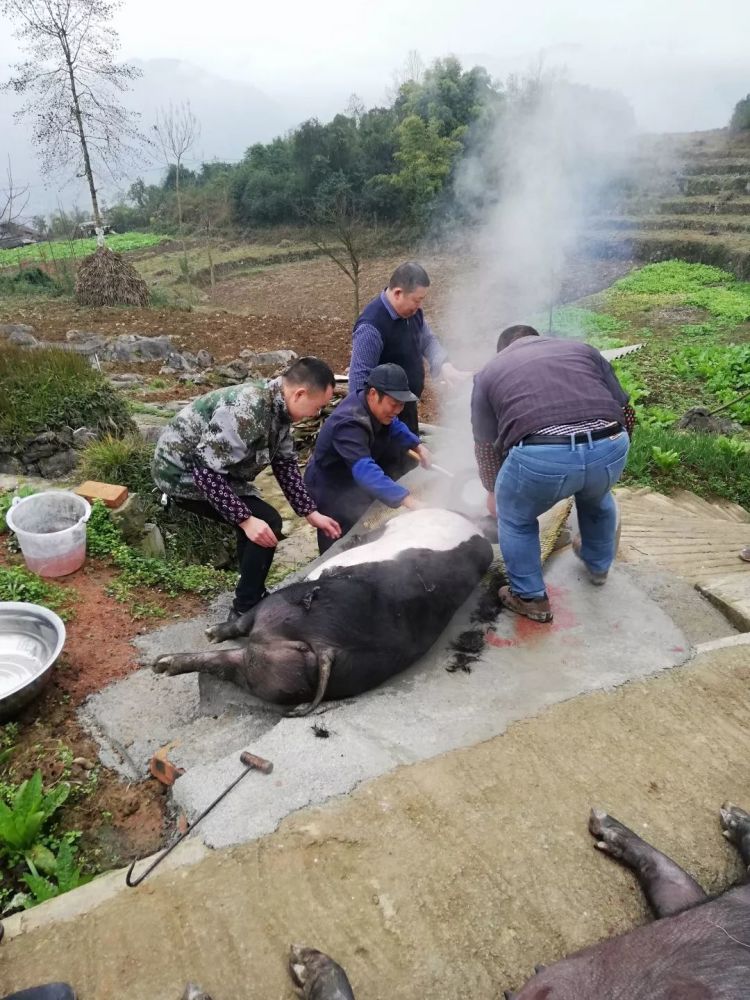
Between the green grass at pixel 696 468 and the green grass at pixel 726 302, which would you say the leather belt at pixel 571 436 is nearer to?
the green grass at pixel 696 468

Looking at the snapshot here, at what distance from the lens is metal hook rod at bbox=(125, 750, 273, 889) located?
2375mm

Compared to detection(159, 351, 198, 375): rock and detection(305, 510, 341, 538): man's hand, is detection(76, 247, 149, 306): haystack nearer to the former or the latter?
detection(159, 351, 198, 375): rock

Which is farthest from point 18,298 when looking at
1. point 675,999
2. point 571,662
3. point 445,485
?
point 675,999

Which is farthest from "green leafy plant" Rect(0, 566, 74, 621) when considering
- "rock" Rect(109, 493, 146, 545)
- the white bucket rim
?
"rock" Rect(109, 493, 146, 545)

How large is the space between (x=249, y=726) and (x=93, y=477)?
3.15 metres

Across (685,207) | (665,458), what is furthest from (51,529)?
(685,207)

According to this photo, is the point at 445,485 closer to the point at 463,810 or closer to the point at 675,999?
the point at 463,810

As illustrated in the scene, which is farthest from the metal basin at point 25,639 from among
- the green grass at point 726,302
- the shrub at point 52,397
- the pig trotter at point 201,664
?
the green grass at point 726,302

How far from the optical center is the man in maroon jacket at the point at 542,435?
3.29 m

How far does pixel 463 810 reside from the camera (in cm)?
269

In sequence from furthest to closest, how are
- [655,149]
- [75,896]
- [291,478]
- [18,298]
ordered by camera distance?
1. [655,149]
2. [18,298]
3. [291,478]
4. [75,896]

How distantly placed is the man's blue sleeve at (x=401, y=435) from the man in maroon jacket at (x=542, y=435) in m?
1.04

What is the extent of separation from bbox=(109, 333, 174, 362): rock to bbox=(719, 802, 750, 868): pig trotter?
12.5m

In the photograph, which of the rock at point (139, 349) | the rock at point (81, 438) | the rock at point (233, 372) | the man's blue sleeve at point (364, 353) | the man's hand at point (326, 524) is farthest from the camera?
the rock at point (139, 349)
